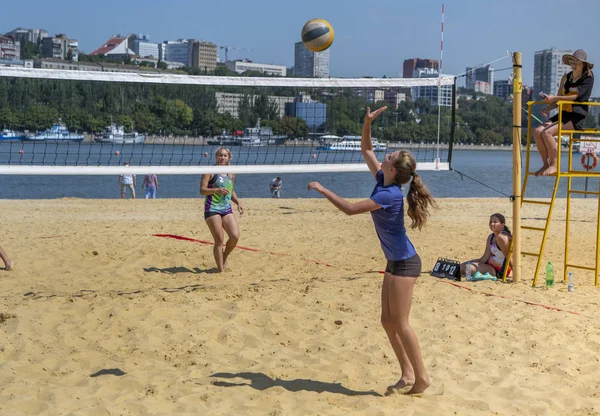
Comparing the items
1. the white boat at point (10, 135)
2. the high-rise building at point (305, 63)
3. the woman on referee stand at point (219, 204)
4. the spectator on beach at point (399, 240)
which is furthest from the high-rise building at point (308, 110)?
the spectator on beach at point (399, 240)

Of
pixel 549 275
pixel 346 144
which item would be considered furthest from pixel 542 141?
pixel 346 144

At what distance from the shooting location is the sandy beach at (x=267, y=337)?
502 centimetres

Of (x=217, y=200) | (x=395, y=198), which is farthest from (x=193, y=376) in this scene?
(x=217, y=200)

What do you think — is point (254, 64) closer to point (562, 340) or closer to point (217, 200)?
point (217, 200)

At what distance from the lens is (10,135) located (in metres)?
10.9

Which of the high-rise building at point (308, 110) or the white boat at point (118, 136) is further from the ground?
the high-rise building at point (308, 110)

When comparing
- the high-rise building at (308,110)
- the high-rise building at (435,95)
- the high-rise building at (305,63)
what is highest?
the high-rise building at (305,63)

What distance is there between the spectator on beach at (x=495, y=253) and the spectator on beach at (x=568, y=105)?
0.75 m

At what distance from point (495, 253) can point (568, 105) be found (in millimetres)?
1818

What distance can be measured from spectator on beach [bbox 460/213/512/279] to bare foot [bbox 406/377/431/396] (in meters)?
4.00

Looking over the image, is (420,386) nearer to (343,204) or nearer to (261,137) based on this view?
(343,204)

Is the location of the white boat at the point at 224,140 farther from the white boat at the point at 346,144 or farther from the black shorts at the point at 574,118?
the black shorts at the point at 574,118

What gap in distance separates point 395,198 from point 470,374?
1594mm

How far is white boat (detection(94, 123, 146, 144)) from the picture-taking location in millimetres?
11172
